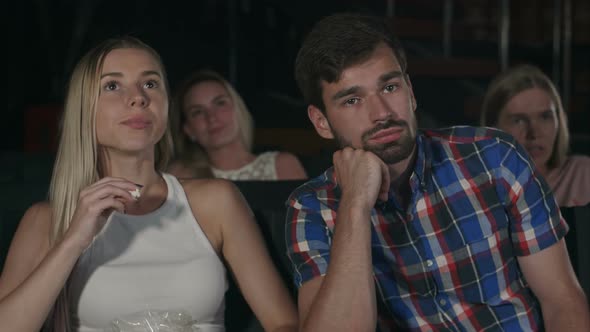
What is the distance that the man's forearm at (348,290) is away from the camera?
154 centimetres

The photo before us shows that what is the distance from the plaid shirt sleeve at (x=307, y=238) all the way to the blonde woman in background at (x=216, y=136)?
160cm

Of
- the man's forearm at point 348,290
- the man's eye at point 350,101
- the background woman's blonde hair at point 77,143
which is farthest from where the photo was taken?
the background woman's blonde hair at point 77,143

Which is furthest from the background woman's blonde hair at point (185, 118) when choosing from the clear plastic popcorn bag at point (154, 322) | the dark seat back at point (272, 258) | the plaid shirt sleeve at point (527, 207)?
the plaid shirt sleeve at point (527, 207)

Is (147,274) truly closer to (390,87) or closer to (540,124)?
(390,87)

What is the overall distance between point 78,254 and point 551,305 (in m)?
0.91

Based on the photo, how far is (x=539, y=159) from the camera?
273cm

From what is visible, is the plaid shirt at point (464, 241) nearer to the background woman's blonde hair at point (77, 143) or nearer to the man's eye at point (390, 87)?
the man's eye at point (390, 87)

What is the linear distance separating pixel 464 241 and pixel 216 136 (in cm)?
183

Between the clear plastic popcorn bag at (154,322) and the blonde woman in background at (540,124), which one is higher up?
the blonde woman in background at (540,124)

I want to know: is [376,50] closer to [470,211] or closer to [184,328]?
[470,211]

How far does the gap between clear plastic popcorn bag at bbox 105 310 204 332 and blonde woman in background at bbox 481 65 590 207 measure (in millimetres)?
1410

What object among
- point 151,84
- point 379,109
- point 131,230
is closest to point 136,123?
point 151,84

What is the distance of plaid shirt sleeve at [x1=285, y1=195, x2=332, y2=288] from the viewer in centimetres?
165

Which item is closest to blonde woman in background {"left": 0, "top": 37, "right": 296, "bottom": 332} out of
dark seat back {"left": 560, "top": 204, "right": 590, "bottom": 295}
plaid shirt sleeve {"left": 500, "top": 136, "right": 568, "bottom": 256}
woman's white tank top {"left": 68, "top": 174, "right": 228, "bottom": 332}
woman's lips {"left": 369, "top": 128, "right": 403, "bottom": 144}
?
woman's white tank top {"left": 68, "top": 174, "right": 228, "bottom": 332}
